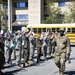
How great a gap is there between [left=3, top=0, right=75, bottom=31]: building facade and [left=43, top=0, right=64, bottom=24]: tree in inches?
81.4

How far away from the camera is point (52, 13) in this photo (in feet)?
193

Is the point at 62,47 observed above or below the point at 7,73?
above

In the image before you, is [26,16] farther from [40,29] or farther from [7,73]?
[7,73]

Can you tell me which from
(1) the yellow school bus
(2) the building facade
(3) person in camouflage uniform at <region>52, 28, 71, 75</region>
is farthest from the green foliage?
(3) person in camouflage uniform at <region>52, 28, 71, 75</region>

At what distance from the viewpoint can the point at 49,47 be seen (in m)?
19.2

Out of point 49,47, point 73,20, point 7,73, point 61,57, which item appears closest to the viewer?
point 61,57

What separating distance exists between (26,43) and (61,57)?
344cm

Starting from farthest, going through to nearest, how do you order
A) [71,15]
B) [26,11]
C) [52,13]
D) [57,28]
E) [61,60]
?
1. [26,11]
2. [52,13]
3. [71,15]
4. [57,28]
5. [61,60]

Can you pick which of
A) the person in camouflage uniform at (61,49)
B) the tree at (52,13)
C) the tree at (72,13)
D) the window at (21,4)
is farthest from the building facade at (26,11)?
the person in camouflage uniform at (61,49)

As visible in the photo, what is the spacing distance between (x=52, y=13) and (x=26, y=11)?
8358 millimetres

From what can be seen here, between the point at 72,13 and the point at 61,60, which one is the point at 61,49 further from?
the point at 72,13

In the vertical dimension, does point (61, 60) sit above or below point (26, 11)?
below

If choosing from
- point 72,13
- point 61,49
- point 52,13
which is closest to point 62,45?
point 61,49

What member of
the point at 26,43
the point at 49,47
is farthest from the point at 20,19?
the point at 26,43
